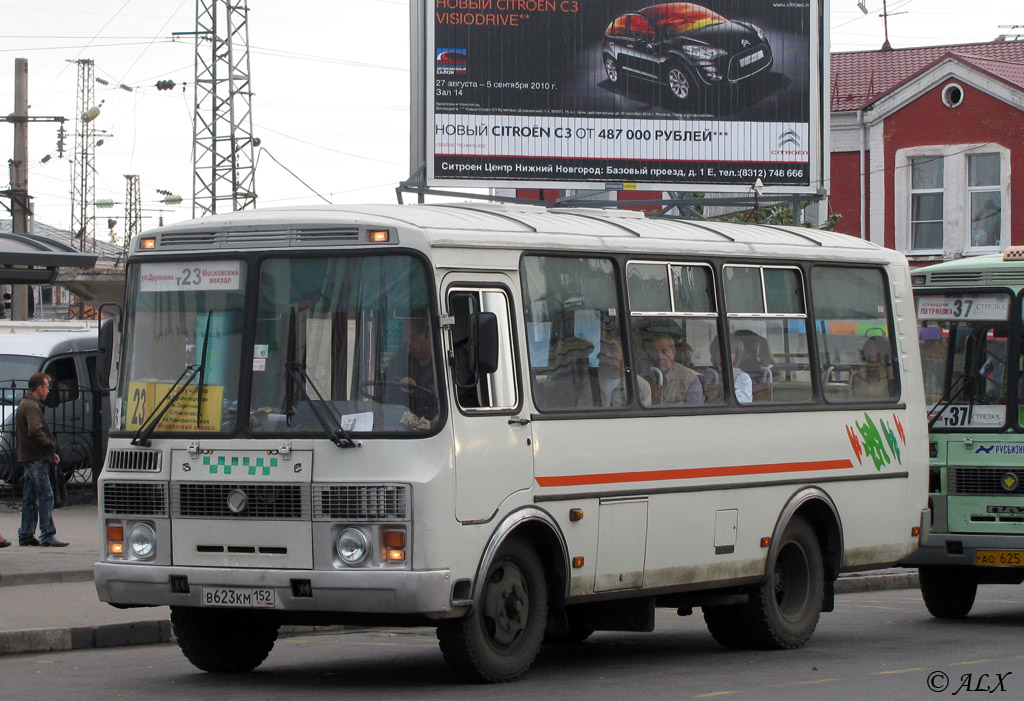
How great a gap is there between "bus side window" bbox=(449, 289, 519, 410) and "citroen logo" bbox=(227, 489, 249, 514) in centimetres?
132

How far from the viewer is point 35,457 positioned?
661 inches

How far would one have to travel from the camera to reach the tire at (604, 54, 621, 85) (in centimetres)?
2238

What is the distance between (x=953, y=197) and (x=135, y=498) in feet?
91.4

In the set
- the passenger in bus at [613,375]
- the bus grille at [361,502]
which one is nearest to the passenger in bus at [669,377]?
the passenger in bus at [613,375]

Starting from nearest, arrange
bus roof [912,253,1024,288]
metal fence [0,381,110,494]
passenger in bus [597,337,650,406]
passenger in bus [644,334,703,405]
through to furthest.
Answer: passenger in bus [597,337,650,406] < passenger in bus [644,334,703,405] < bus roof [912,253,1024,288] < metal fence [0,381,110,494]

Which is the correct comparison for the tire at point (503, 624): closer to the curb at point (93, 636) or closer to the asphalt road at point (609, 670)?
the asphalt road at point (609, 670)

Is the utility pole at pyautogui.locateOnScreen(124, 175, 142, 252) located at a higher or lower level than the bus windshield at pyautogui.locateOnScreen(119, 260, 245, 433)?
higher

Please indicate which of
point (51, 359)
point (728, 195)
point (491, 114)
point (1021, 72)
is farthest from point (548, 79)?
point (1021, 72)

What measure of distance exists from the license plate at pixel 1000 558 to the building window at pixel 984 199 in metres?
22.2

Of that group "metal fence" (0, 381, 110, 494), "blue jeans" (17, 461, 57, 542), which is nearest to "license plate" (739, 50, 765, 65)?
"metal fence" (0, 381, 110, 494)

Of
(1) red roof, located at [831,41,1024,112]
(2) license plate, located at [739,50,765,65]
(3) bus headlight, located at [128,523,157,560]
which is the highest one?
(1) red roof, located at [831,41,1024,112]

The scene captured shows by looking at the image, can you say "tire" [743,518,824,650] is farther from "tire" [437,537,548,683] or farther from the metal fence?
the metal fence

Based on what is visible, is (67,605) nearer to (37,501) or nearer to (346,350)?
(37,501)

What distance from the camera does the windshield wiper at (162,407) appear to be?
32.1 feet
